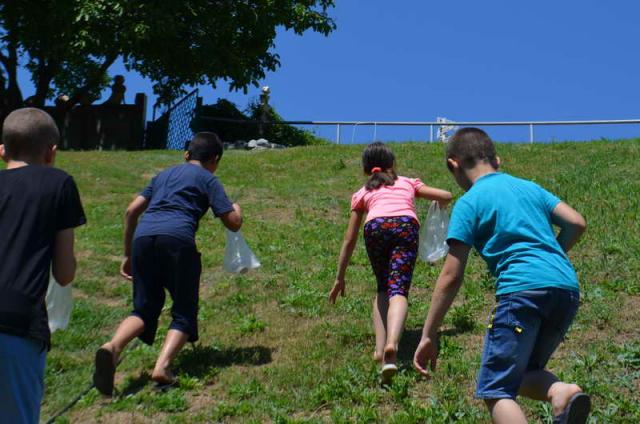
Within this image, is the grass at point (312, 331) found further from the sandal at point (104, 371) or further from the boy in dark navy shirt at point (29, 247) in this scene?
the boy in dark navy shirt at point (29, 247)

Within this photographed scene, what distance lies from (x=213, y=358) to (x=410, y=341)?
5.12ft

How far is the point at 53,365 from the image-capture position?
263 inches

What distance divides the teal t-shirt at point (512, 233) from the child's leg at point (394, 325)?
1.61 m

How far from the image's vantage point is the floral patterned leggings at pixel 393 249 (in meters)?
5.99

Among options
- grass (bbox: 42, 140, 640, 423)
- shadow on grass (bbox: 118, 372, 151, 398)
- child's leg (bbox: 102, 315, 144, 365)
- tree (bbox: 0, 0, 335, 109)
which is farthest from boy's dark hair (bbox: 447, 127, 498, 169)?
tree (bbox: 0, 0, 335, 109)

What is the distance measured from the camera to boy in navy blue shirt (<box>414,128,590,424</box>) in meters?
3.77

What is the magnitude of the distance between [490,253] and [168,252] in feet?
8.55

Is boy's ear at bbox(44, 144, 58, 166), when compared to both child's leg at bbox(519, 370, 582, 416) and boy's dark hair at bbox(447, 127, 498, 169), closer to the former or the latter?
boy's dark hair at bbox(447, 127, 498, 169)

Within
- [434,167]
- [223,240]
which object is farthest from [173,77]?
[223,240]

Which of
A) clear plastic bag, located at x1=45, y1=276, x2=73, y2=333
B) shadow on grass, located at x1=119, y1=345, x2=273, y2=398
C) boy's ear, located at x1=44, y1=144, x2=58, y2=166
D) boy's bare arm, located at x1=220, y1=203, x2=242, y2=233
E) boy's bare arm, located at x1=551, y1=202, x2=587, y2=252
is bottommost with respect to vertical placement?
shadow on grass, located at x1=119, y1=345, x2=273, y2=398

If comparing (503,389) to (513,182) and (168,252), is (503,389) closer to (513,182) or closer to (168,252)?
(513,182)

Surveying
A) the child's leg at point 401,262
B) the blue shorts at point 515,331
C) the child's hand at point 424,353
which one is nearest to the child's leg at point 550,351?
the blue shorts at point 515,331

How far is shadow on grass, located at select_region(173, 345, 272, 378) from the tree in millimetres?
16690

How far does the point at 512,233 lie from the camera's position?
394cm
